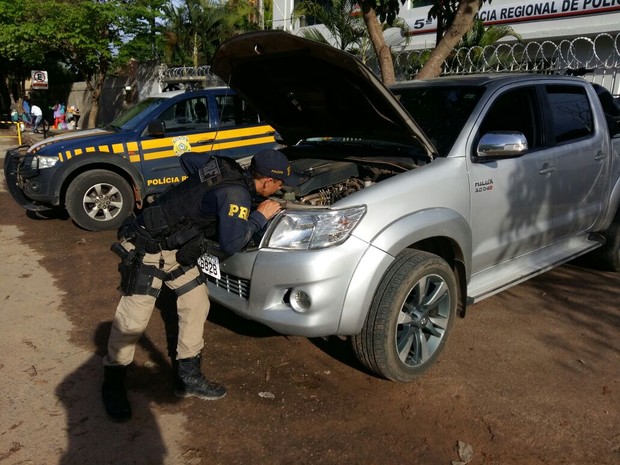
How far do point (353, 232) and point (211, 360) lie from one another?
142 cm

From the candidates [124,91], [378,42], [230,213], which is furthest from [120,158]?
[124,91]

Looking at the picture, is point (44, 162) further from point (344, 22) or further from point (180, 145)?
point (344, 22)

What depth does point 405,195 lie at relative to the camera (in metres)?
3.13

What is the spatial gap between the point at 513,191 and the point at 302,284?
1810 mm

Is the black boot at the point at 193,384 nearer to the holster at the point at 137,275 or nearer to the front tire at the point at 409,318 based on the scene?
the holster at the point at 137,275

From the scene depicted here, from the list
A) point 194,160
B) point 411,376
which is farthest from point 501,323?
point 194,160

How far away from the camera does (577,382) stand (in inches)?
132

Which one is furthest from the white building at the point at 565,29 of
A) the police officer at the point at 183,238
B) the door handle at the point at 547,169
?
the police officer at the point at 183,238

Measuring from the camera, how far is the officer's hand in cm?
305

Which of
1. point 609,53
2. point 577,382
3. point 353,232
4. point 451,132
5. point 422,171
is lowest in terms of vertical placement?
point 577,382

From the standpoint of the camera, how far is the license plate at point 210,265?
3.27 meters

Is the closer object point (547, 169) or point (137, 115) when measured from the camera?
point (547, 169)

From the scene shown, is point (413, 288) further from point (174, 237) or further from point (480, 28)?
point (480, 28)

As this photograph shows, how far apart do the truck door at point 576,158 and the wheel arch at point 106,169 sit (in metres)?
4.95
